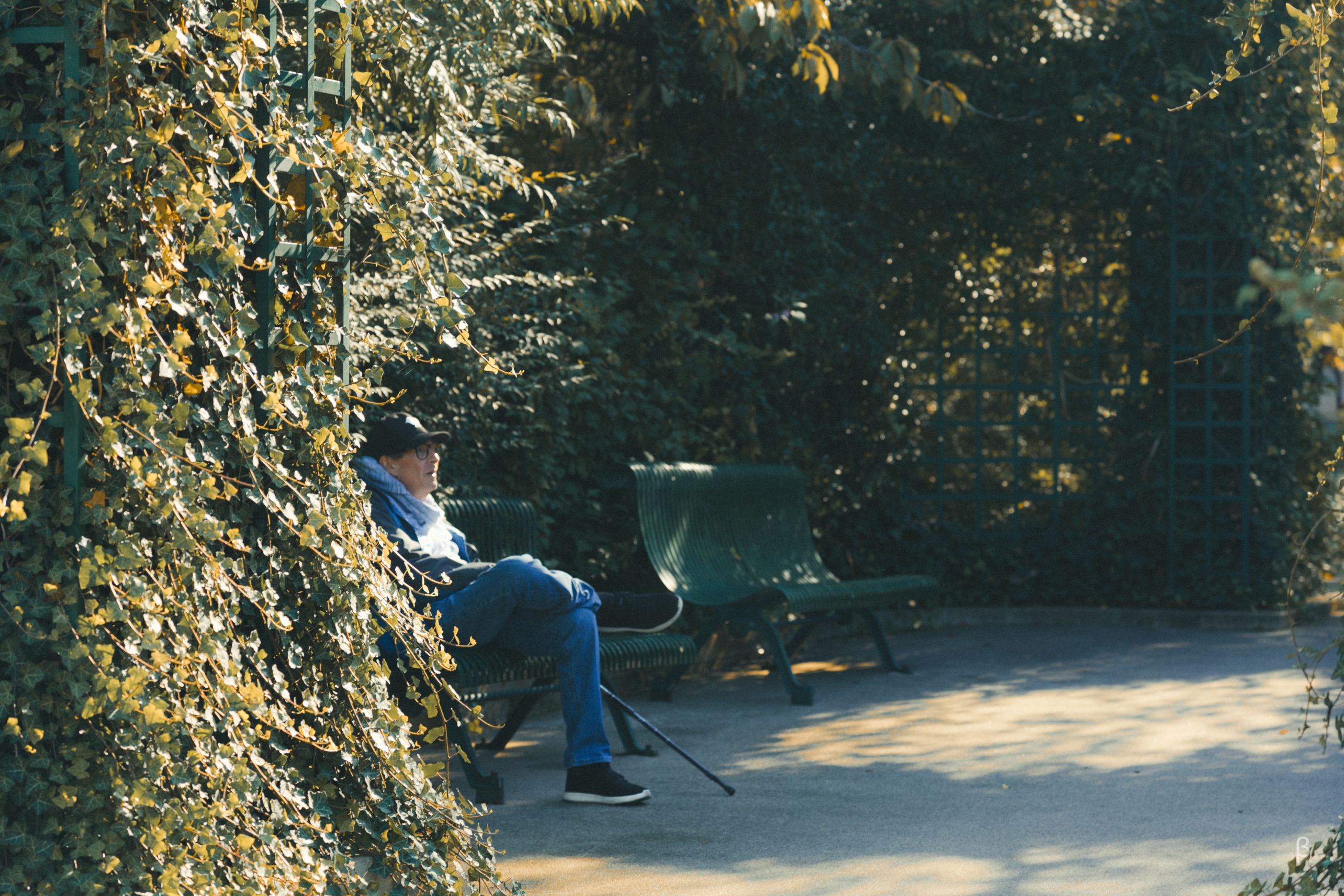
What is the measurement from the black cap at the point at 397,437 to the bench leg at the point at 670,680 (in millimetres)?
2075

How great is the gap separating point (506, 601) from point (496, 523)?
3.41 feet

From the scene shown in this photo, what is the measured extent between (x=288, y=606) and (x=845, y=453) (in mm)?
6375

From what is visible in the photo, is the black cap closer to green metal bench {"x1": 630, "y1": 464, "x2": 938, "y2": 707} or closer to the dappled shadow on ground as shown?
the dappled shadow on ground

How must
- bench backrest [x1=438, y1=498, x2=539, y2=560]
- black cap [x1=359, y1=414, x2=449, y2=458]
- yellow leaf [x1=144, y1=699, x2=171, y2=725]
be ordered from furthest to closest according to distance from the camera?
bench backrest [x1=438, y1=498, x2=539, y2=560], black cap [x1=359, y1=414, x2=449, y2=458], yellow leaf [x1=144, y1=699, x2=171, y2=725]

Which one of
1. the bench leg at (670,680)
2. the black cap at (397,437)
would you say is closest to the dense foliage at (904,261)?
the bench leg at (670,680)

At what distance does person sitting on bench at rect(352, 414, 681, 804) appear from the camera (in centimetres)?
480

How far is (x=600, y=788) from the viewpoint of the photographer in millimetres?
4781

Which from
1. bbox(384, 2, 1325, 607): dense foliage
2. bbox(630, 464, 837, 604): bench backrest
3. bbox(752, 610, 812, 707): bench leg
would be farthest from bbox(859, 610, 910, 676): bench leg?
bbox(384, 2, 1325, 607): dense foliage

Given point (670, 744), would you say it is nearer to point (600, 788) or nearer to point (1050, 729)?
point (600, 788)

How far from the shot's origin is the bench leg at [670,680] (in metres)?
6.71

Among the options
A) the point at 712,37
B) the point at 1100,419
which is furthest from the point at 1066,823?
the point at 1100,419

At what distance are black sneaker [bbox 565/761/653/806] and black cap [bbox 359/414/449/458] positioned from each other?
1.22 metres

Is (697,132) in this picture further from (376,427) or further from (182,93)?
(182,93)

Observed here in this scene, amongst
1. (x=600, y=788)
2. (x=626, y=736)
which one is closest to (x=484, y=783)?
(x=600, y=788)
